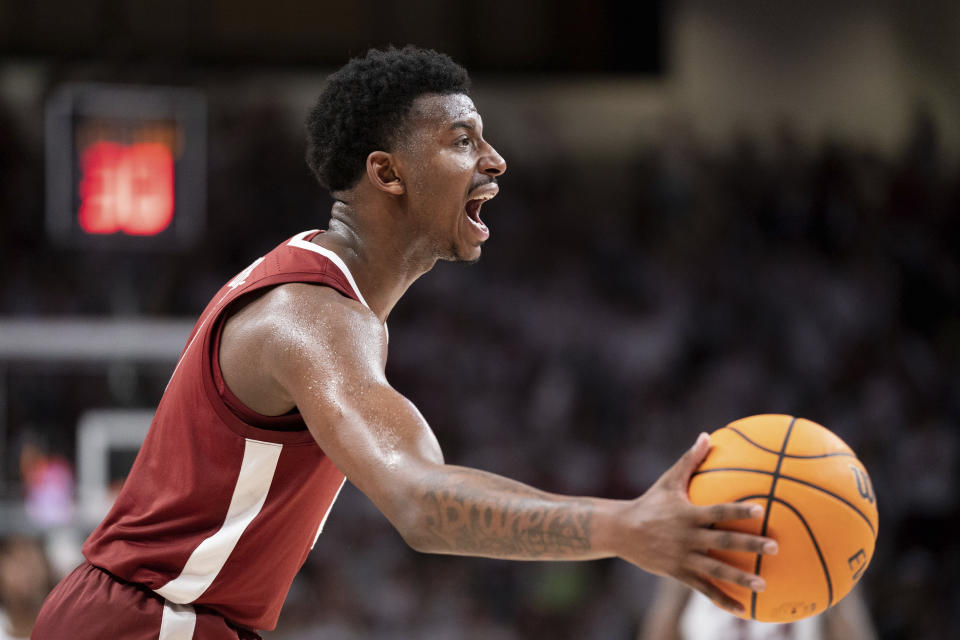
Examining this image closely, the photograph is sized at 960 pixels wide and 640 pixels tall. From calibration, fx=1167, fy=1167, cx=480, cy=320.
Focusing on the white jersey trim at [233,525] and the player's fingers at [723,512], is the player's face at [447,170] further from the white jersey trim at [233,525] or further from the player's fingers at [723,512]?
the player's fingers at [723,512]

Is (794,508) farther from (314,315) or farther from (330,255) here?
(330,255)

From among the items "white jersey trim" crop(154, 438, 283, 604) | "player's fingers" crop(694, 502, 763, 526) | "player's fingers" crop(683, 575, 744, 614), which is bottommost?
"white jersey trim" crop(154, 438, 283, 604)

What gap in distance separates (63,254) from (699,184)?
580cm

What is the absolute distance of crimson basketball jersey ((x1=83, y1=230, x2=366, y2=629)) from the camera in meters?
2.51

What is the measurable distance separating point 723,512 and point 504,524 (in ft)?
1.25

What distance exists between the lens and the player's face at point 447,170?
283 centimetres

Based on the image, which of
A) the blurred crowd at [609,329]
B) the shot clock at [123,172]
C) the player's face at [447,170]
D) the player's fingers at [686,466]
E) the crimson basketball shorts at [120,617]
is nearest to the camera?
the player's fingers at [686,466]

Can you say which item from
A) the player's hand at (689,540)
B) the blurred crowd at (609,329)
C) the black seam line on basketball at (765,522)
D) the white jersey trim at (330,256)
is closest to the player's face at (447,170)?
the white jersey trim at (330,256)

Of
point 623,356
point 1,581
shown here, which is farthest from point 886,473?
point 1,581

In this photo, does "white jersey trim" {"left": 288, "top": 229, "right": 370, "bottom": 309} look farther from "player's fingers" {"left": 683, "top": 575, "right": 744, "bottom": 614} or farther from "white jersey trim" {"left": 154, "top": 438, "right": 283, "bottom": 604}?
"player's fingers" {"left": 683, "top": 575, "right": 744, "bottom": 614}

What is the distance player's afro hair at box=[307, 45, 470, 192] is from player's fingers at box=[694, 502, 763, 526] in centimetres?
131

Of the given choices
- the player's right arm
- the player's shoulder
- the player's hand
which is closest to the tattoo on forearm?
the player's right arm

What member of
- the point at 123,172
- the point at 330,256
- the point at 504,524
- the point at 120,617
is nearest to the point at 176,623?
the point at 120,617

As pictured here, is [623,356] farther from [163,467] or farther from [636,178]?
[163,467]
